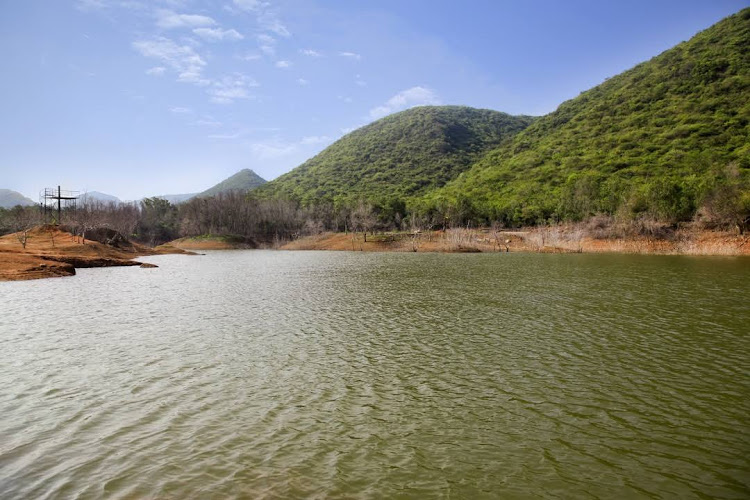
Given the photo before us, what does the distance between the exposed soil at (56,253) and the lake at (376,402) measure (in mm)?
24091

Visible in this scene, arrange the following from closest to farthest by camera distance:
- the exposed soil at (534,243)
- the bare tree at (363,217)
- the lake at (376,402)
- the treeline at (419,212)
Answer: the lake at (376,402) → the exposed soil at (534,243) → the treeline at (419,212) → the bare tree at (363,217)

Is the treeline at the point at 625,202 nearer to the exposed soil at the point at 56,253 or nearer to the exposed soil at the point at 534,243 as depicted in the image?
the exposed soil at the point at 534,243

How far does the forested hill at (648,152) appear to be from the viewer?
88.3 metres

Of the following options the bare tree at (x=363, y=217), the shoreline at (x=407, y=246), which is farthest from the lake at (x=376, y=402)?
the bare tree at (x=363, y=217)

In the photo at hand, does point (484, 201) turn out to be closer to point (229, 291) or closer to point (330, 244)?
point (330, 244)

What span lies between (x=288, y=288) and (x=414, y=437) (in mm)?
30209

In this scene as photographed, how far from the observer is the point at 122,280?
4525cm

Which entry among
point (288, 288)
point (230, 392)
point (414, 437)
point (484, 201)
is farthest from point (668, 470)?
point (484, 201)

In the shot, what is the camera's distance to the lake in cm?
850

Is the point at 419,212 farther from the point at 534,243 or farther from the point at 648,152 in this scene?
the point at 648,152

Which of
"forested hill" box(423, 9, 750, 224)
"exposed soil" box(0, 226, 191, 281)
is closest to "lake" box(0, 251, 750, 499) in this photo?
"exposed soil" box(0, 226, 191, 281)

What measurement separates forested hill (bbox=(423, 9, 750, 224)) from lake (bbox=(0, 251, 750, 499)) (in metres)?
75.6

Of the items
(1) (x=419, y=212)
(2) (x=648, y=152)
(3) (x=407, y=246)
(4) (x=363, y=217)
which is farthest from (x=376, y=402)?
(2) (x=648, y=152)

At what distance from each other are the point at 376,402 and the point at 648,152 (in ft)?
484
